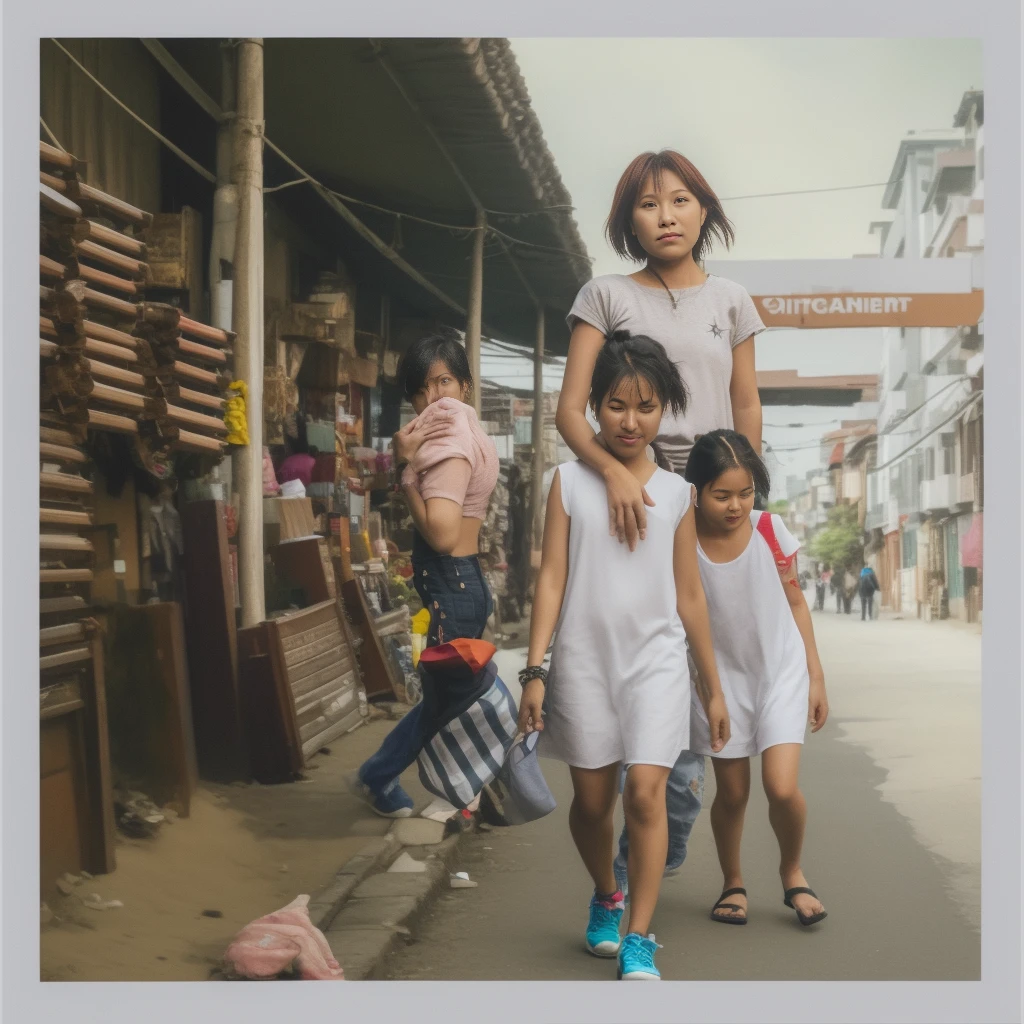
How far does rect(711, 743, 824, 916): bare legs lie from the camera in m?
3.78

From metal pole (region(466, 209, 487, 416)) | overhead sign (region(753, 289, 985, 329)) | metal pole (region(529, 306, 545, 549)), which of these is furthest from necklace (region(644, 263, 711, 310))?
metal pole (region(529, 306, 545, 549))

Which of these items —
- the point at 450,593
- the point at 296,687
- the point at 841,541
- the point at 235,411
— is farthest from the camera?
the point at 841,541

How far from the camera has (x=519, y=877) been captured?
4.79m

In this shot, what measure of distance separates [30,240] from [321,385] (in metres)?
4.16

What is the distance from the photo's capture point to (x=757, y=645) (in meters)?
3.81

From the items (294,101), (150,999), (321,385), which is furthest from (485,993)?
(321,385)

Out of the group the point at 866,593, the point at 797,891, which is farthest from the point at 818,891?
the point at 866,593

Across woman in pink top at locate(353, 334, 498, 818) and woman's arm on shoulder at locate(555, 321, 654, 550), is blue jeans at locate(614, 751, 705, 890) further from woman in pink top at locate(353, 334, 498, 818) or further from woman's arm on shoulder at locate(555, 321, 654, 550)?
woman's arm on shoulder at locate(555, 321, 654, 550)

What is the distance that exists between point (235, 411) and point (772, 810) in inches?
106

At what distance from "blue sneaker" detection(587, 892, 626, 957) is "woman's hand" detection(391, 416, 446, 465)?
1.33 meters

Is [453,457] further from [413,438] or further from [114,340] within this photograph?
[114,340]

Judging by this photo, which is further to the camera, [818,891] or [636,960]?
[818,891]

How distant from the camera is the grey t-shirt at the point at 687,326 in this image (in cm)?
374

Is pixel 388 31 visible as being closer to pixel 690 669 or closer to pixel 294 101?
pixel 690 669
